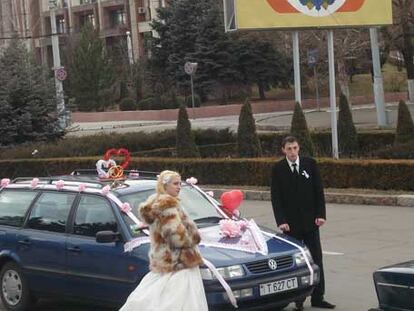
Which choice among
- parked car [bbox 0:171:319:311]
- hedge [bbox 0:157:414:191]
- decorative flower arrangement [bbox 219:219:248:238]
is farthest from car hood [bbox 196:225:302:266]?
hedge [bbox 0:157:414:191]

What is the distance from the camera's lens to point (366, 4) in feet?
73.8

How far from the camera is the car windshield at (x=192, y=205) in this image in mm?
8117

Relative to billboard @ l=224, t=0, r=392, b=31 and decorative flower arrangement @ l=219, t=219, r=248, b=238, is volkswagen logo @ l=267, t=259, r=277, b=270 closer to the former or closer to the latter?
decorative flower arrangement @ l=219, t=219, r=248, b=238

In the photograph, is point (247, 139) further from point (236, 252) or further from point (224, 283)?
point (224, 283)

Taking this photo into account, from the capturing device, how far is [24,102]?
28.5 meters

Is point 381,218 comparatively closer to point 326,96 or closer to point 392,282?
point 392,282

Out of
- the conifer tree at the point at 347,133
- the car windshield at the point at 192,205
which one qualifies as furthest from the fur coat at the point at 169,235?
the conifer tree at the point at 347,133

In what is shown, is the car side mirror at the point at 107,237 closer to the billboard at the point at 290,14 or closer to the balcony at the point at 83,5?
the billboard at the point at 290,14

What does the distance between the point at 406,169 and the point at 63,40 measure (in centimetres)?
6373

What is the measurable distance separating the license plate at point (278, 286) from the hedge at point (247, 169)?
1027 centimetres

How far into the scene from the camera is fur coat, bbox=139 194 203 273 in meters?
6.22

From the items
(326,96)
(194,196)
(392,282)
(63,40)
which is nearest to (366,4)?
(194,196)

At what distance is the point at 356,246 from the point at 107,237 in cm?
548

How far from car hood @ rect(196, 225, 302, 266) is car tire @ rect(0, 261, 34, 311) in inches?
87.6
